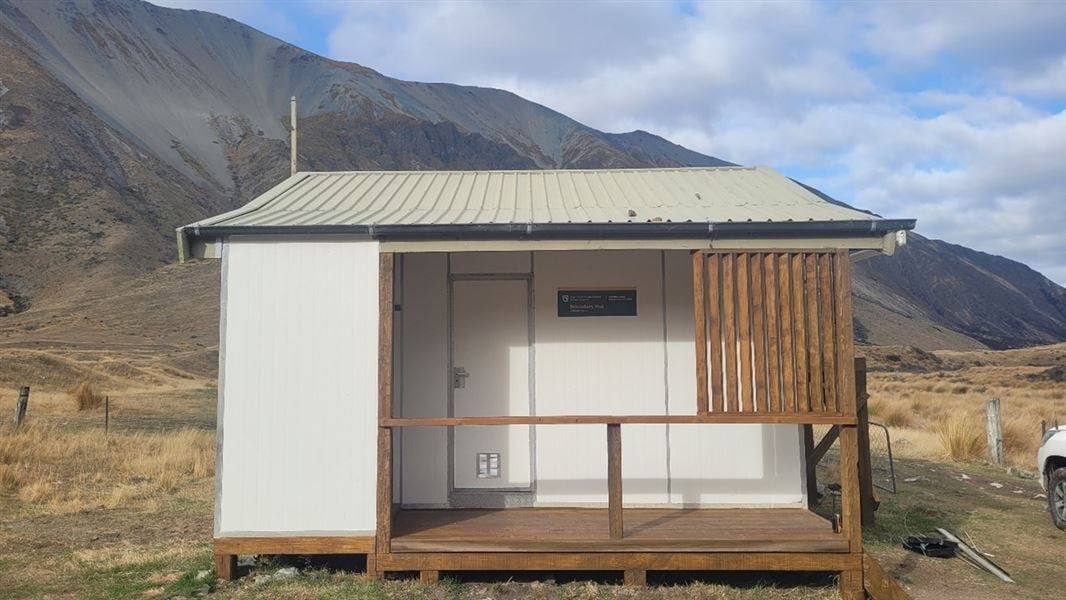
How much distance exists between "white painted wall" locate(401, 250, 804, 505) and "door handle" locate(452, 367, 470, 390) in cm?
8

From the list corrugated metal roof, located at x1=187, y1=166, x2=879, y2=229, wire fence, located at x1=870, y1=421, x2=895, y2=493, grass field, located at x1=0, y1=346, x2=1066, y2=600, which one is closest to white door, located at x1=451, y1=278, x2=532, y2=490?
corrugated metal roof, located at x1=187, y1=166, x2=879, y2=229

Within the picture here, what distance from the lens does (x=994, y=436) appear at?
1338 centimetres

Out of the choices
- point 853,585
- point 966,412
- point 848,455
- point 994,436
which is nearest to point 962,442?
point 994,436

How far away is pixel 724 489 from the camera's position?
7.48 meters

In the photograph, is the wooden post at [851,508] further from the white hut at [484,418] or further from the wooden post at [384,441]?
the wooden post at [384,441]

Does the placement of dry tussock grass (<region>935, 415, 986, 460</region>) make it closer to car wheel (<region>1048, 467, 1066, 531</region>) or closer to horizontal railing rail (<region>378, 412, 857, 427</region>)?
car wheel (<region>1048, 467, 1066, 531</region>)

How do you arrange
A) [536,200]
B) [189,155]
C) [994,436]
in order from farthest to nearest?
[189,155] < [994,436] < [536,200]

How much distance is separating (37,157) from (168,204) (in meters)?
8.89

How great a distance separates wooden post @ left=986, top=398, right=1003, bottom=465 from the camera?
1315 cm

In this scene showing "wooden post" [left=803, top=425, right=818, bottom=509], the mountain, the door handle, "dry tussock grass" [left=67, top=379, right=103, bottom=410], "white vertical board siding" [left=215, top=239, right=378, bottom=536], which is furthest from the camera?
the mountain

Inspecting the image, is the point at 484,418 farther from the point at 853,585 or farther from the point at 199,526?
the point at 199,526

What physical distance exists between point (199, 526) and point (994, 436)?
1199 centimetres

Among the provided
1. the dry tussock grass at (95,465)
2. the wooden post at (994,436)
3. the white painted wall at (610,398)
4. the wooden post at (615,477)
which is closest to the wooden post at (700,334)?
the wooden post at (615,477)

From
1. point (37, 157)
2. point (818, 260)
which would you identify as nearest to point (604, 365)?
point (818, 260)
